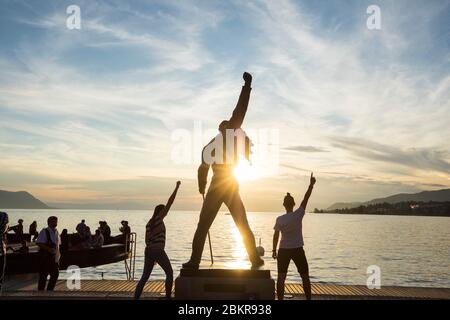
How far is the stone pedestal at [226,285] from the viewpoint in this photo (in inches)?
320

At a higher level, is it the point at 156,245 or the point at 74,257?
the point at 156,245

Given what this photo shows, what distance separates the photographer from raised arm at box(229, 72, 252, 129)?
895 centimetres

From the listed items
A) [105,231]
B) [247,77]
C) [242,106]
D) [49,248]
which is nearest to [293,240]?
[242,106]

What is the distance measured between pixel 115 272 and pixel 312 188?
31838 mm

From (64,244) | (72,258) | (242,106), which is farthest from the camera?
(72,258)

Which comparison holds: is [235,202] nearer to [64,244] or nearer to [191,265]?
[191,265]


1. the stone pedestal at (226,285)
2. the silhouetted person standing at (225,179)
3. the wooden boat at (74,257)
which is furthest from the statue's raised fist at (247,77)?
the wooden boat at (74,257)

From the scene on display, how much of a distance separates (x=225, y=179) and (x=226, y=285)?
6.64 ft

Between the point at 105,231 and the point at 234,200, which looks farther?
the point at 105,231

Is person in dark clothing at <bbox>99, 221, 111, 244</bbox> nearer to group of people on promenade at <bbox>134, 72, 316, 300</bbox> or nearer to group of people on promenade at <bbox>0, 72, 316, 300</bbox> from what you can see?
group of people on promenade at <bbox>0, 72, 316, 300</bbox>

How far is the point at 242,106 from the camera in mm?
9062

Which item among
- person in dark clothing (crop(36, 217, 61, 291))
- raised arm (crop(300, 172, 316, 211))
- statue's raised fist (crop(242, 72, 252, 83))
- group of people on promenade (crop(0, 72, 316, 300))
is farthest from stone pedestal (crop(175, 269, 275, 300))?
person in dark clothing (crop(36, 217, 61, 291))

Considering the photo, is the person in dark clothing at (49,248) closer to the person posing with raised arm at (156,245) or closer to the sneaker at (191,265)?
the person posing with raised arm at (156,245)
